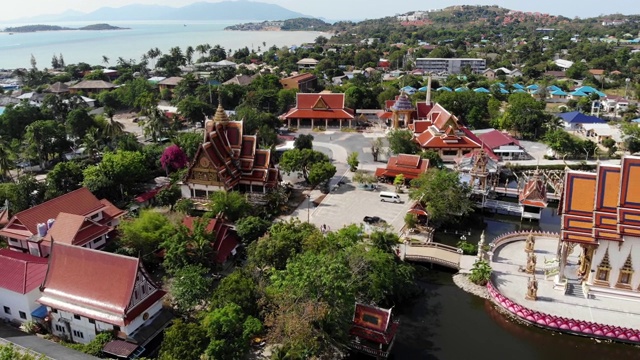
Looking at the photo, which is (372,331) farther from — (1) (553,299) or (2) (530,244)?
(2) (530,244)

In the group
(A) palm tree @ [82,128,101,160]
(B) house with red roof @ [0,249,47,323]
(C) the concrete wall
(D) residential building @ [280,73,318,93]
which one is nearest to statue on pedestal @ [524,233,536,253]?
(B) house with red roof @ [0,249,47,323]

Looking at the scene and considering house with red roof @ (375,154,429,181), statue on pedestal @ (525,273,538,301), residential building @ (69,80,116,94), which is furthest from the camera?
residential building @ (69,80,116,94)

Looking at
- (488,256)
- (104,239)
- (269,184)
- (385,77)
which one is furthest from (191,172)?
(385,77)

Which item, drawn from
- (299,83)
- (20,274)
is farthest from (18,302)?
(299,83)

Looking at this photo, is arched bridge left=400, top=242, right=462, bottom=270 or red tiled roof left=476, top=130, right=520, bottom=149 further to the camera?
red tiled roof left=476, top=130, right=520, bottom=149

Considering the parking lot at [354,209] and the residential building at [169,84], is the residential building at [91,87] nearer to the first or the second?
the residential building at [169,84]

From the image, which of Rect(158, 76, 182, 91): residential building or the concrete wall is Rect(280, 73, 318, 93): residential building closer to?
Rect(158, 76, 182, 91): residential building
